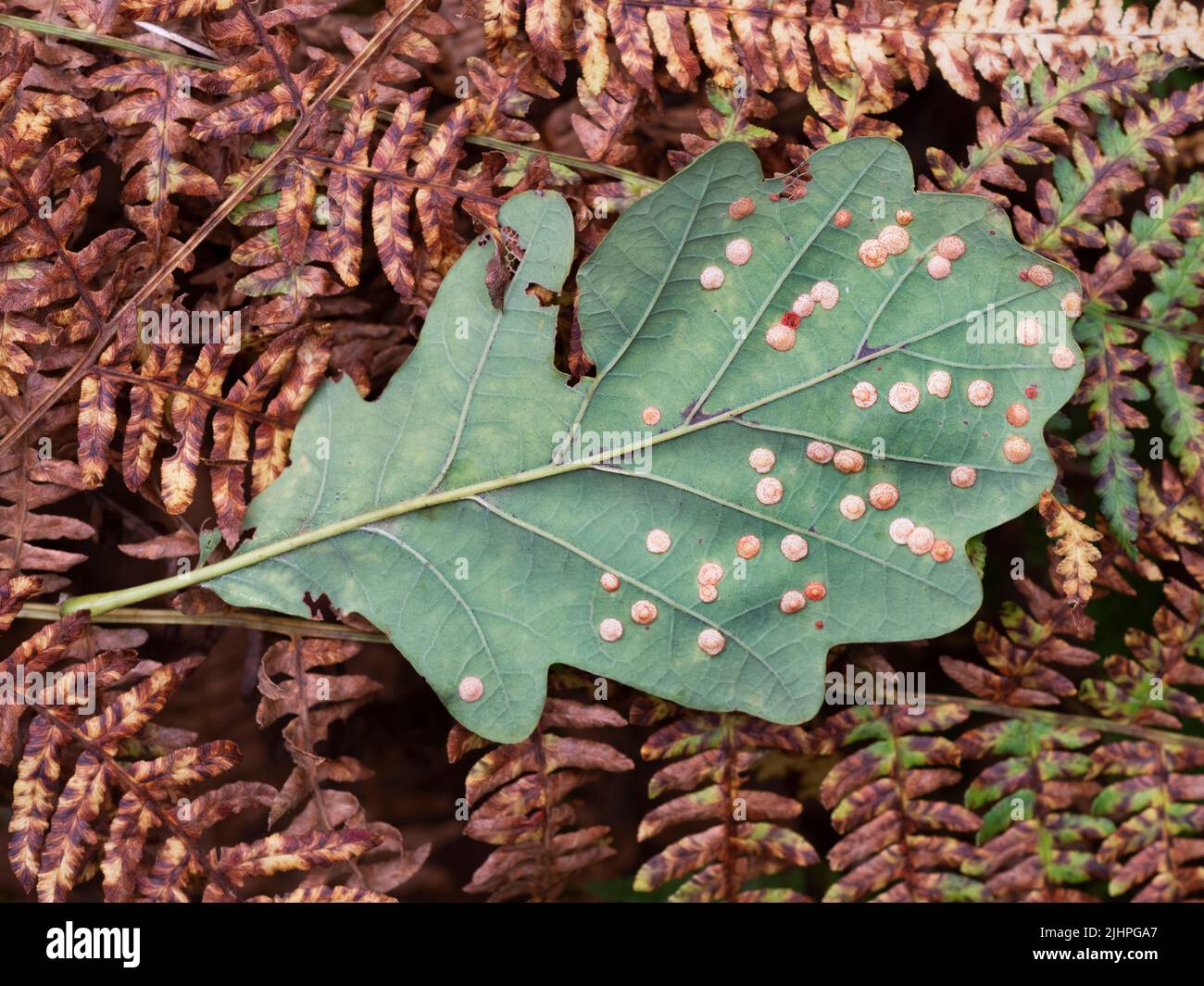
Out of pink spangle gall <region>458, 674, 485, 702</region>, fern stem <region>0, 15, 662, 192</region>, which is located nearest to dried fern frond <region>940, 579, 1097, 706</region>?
pink spangle gall <region>458, 674, 485, 702</region>

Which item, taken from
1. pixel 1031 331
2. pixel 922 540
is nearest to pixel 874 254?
pixel 1031 331

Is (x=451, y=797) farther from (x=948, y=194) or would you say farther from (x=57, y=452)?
(x=948, y=194)

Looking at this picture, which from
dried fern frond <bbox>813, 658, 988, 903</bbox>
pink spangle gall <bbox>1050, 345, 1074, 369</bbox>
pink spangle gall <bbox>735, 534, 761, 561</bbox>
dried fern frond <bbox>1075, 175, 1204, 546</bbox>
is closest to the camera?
pink spangle gall <bbox>1050, 345, 1074, 369</bbox>

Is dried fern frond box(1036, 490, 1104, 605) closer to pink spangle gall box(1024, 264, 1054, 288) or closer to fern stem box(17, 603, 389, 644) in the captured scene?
pink spangle gall box(1024, 264, 1054, 288)

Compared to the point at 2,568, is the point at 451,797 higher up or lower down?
lower down

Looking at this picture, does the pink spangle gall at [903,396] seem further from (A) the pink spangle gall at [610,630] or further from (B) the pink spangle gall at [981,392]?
(A) the pink spangle gall at [610,630]

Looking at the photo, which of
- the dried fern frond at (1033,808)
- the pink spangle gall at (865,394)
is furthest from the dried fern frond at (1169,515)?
the pink spangle gall at (865,394)
